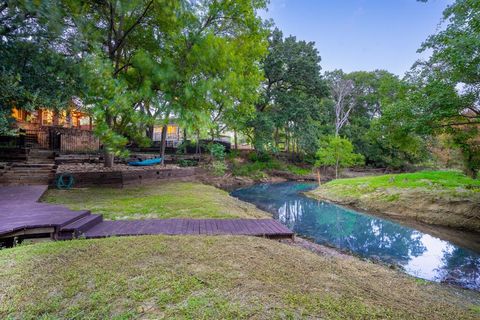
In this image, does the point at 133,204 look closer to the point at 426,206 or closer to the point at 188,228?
the point at 188,228

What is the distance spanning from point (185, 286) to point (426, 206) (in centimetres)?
1126

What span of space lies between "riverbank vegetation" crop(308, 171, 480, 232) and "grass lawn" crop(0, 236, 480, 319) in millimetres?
8052

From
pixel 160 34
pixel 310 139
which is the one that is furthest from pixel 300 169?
pixel 160 34

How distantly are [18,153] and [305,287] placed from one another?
1232 cm

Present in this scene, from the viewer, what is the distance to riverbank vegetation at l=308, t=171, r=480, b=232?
9.13 meters

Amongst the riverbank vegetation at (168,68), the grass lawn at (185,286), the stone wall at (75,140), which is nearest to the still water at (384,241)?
the grass lawn at (185,286)

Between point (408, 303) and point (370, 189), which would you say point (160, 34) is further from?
point (370, 189)

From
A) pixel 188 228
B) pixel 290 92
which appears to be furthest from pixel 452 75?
pixel 290 92

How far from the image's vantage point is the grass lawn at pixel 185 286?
6.75 feet

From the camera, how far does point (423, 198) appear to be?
10.4 m

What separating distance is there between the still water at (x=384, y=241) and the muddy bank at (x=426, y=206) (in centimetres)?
101

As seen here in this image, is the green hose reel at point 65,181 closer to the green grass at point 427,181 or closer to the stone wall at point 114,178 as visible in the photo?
the stone wall at point 114,178

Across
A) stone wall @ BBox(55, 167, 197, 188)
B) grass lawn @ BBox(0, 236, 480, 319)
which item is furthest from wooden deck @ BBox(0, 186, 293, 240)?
stone wall @ BBox(55, 167, 197, 188)

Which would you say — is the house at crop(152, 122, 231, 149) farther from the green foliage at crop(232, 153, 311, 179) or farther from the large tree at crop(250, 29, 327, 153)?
the large tree at crop(250, 29, 327, 153)
